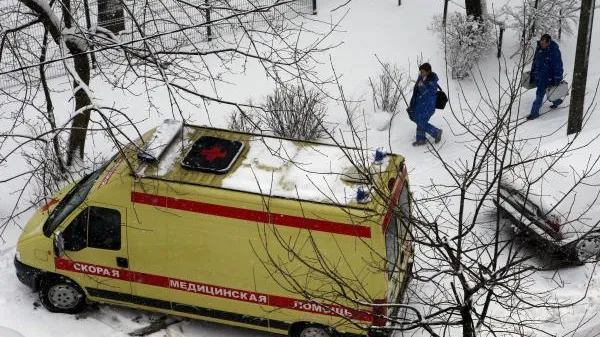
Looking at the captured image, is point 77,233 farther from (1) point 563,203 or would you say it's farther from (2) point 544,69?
(2) point 544,69

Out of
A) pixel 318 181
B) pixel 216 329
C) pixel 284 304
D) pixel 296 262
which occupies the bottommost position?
pixel 216 329

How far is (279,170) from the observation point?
29.5 feet

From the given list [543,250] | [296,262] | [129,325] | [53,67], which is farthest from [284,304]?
[53,67]

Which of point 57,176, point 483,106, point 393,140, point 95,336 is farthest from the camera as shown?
point 483,106

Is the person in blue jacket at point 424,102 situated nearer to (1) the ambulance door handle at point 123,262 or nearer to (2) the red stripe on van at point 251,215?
(2) the red stripe on van at point 251,215

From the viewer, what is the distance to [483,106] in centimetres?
1464

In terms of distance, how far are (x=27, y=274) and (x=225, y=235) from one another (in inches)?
102

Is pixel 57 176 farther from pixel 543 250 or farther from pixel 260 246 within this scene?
pixel 543 250

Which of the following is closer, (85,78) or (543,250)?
(543,250)

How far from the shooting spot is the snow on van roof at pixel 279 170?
862 cm

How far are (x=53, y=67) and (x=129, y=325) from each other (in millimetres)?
→ 7722

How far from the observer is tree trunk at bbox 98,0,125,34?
14825mm

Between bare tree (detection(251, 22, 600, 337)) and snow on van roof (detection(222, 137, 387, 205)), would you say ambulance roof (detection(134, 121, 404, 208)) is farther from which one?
bare tree (detection(251, 22, 600, 337))

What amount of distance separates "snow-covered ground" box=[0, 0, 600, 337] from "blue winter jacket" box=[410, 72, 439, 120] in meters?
0.60
